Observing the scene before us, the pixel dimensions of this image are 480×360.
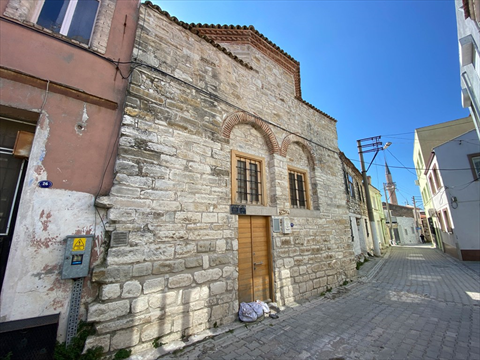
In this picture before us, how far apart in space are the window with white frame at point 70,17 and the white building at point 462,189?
1694 cm

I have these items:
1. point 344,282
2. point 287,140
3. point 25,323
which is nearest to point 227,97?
→ point 287,140

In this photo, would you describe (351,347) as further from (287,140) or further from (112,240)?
(287,140)

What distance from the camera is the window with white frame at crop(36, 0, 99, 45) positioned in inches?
130

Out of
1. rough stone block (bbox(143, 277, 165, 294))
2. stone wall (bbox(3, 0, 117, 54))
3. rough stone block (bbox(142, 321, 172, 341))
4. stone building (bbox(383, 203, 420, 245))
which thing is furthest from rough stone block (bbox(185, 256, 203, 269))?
stone building (bbox(383, 203, 420, 245))

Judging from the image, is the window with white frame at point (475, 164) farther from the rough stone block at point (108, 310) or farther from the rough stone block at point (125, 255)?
the rough stone block at point (108, 310)

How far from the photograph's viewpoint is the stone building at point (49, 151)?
252 cm

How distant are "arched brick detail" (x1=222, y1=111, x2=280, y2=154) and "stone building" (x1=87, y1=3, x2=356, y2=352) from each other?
1.2 inches

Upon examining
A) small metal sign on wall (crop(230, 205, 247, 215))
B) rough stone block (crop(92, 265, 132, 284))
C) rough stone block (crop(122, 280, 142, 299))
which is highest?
small metal sign on wall (crop(230, 205, 247, 215))

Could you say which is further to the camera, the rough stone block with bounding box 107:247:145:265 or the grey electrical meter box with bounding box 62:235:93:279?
the rough stone block with bounding box 107:247:145:265

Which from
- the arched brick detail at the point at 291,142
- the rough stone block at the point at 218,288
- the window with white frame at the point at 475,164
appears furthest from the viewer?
the window with white frame at the point at 475,164

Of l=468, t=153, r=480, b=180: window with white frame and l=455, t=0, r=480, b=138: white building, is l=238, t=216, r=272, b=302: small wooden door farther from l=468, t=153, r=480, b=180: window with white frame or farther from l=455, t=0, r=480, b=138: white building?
l=468, t=153, r=480, b=180: window with white frame

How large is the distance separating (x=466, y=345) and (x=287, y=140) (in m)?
5.30

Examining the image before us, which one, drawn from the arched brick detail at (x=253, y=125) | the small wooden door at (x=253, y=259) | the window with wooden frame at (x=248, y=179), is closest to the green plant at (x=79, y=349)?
the small wooden door at (x=253, y=259)

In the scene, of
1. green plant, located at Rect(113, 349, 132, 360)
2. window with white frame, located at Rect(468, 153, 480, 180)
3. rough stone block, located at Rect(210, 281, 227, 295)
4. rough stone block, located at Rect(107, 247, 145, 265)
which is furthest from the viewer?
window with white frame, located at Rect(468, 153, 480, 180)
